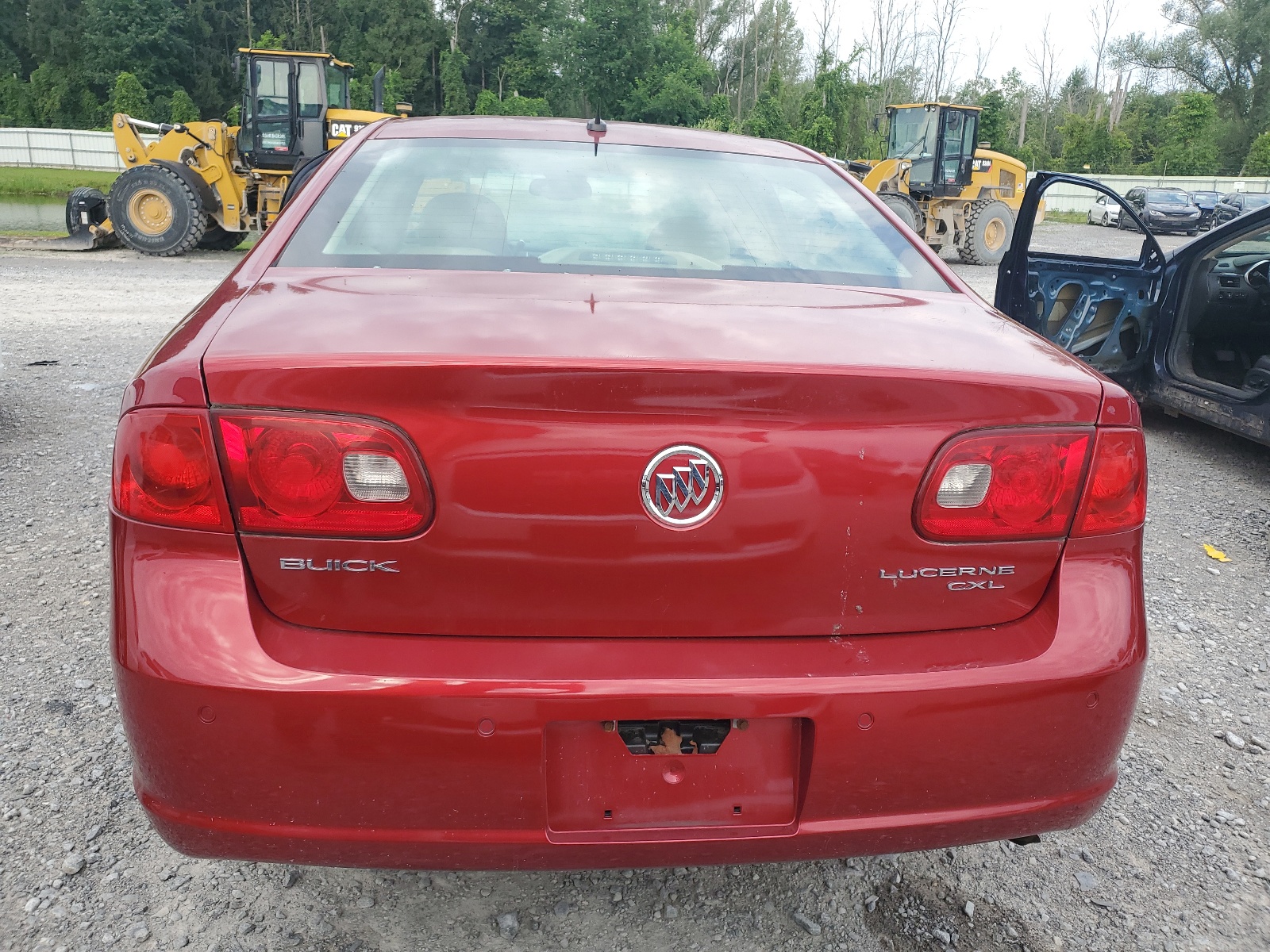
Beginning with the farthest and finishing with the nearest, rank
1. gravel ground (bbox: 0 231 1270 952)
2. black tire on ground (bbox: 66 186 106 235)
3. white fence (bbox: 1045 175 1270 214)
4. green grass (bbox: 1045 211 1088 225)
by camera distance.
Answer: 1. white fence (bbox: 1045 175 1270 214)
2. green grass (bbox: 1045 211 1088 225)
3. black tire on ground (bbox: 66 186 106 235)
4. gravel ground (bbox: 0 231 1270 952)

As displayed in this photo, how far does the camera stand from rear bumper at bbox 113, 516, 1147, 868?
4.69 ft

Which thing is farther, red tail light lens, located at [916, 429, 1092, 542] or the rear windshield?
the rear windshield

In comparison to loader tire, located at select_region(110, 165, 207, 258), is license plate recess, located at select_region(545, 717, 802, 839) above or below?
below

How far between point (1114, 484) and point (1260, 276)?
5169 mm

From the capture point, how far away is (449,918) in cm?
199

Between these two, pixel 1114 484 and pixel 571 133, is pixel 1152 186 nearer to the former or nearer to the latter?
pixel 571 133

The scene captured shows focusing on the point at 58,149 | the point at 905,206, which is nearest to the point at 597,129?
the point at 905,206

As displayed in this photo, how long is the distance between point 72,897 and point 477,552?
1303 mm

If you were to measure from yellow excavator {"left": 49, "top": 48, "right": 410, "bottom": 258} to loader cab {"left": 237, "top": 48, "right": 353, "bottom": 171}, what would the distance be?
0.01m

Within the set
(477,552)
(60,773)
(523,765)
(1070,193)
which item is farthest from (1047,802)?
(1070,193)

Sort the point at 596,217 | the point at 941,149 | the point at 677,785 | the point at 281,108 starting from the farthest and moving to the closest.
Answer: the point at 941,149, the point at 281,108, the point at 596,217, the point at 677,785

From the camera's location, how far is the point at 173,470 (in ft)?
4.74

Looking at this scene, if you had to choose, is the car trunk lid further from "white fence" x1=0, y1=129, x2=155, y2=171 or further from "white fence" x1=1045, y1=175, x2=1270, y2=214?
"white fence" x1=0, y1=129, x2=155, y2=171

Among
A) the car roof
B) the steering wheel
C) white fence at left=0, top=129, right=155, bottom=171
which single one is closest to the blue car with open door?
the steering wheel
